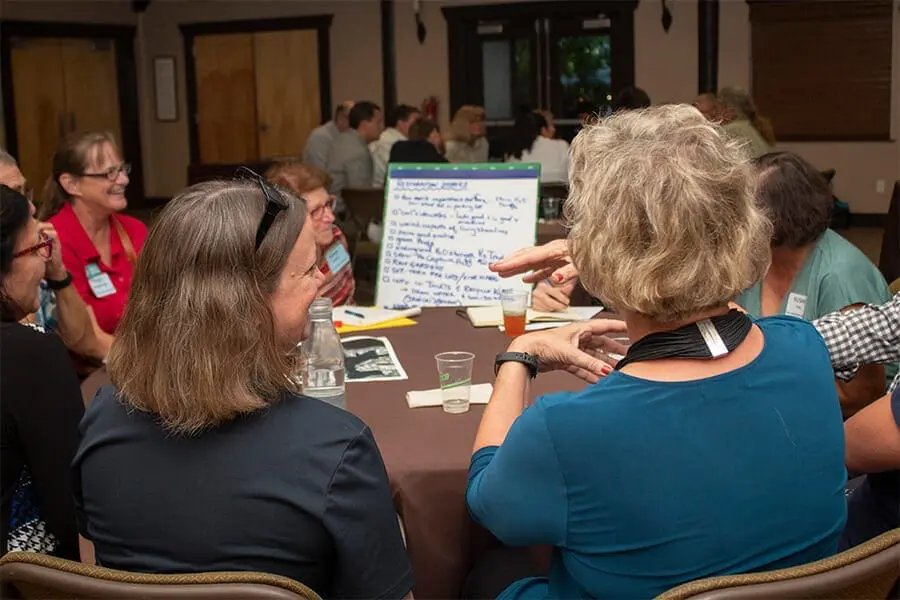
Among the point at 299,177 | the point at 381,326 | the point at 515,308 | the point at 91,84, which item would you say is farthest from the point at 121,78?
the point at 515,308

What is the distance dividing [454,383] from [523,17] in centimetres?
1009

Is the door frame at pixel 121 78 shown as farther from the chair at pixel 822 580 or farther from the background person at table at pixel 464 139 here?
the chair at pixel 822 580

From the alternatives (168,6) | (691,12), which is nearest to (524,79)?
(691,12)

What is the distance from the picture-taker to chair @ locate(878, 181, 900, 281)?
14.5 feet

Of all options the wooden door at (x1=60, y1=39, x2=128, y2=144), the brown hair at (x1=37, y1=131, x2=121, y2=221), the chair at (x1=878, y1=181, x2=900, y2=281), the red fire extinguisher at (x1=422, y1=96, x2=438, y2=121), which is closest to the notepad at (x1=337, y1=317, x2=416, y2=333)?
the brown hair at (x1=37, y1=131, x2=121, y2=221)

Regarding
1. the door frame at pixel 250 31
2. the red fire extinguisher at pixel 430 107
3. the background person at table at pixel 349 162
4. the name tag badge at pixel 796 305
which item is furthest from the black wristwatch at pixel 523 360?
the door frame at pixel 250 31

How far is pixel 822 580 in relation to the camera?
108cm

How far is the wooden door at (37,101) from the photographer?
11.7 metres

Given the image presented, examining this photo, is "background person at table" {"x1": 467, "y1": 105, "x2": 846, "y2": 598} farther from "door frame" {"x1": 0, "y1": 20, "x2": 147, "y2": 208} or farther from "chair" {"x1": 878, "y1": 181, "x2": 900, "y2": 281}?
"door frame" {"x1": 0, "y1": 20, "x2": 147, "y2": 208}

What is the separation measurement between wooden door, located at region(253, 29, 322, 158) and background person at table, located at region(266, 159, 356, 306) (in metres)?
9.48

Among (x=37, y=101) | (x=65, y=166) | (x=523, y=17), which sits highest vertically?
(x=523, y=17)

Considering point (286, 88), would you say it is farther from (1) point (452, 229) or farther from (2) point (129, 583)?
(2) point (129, 583)

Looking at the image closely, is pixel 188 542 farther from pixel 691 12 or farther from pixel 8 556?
pixel 691 12

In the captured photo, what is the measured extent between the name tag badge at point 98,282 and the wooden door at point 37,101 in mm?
9226
